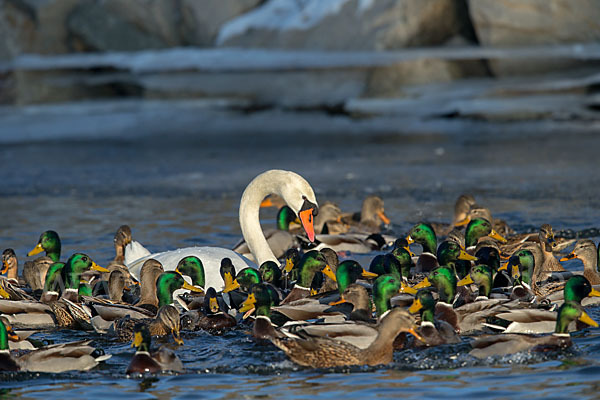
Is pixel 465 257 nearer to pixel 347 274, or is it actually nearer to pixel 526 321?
pixel 347 274

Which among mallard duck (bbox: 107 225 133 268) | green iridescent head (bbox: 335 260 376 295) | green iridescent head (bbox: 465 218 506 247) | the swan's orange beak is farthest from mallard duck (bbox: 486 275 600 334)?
mallard duck (bbox: 107 225 133 268)

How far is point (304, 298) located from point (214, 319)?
82 cm

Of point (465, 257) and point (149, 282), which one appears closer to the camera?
point (149, 282)

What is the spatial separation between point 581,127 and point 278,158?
5.14 m

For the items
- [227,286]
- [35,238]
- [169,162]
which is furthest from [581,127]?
[227,286]

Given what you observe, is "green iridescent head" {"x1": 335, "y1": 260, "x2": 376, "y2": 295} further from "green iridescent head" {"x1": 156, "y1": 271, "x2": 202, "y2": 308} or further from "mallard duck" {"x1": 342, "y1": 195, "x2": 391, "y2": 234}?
"mallard duck" {"x1": 342, "y1": 195, "x2": 391, "y2": 234}

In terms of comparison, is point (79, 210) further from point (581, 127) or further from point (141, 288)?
point (581, 127)

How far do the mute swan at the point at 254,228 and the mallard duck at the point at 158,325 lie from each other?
1299mm

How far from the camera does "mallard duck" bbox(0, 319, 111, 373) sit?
229 inches

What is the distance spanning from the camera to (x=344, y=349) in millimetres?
5898

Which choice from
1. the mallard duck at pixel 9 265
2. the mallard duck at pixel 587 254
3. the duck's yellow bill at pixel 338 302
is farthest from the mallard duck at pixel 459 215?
the mallard duck at pixel 9 265

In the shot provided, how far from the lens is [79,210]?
1212 cm

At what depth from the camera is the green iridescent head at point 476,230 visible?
29.6ft

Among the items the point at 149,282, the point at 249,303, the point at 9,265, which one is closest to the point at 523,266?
the point at 249,303
